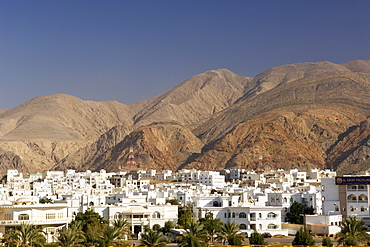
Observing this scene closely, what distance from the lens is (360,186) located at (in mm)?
92062

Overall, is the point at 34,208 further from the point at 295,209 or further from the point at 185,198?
the point at 295,209

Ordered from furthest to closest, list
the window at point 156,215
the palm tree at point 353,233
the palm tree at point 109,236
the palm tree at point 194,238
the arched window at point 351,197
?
the arched window at point 351,197, the window at point 156,215, the palm tree at point 353,233, the palm tree at point 194,238, the palm tree at point 109,236

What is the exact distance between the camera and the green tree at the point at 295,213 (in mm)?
94125

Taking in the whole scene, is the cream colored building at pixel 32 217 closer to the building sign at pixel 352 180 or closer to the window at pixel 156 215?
the window at pixel 156 215

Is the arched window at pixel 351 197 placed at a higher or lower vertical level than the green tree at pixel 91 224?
higher

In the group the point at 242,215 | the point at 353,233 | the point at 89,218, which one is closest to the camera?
the point at 353,233

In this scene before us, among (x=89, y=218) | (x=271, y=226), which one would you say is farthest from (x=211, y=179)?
(x=89, y=218)

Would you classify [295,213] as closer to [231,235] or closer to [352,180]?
[352,180]

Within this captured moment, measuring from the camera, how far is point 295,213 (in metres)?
95.6

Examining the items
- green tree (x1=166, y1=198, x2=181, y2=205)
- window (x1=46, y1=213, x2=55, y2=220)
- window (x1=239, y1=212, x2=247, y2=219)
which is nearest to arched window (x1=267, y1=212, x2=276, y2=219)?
window (x1=239, y1=212, x2=247, y2=219)

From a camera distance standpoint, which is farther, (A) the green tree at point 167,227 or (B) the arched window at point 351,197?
(B) the arched window at point 351,197

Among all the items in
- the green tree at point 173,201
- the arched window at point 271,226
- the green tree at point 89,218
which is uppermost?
the green tree at point 173,201

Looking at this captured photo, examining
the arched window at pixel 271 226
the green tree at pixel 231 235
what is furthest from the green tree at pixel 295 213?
the green tree at pixel 231 235

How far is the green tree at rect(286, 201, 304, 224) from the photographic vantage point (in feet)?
309
